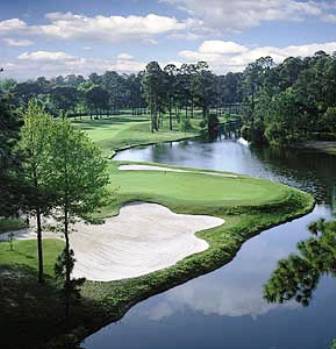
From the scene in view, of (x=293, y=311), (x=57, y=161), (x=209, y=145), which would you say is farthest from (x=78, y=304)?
(x=209, y=145)

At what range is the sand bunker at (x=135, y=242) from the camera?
113 feet

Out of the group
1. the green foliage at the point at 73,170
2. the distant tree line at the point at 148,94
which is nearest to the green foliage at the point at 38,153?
the green foliage at the point at 73,170

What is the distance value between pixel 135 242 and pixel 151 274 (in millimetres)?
6138

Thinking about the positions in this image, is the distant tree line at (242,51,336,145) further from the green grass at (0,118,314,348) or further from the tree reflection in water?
the tree reflection in water

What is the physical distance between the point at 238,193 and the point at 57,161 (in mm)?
28121

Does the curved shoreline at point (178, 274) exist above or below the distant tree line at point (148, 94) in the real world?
below

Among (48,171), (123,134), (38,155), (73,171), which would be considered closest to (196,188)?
(73,171)

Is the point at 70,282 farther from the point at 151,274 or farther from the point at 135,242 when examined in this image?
the point at 135,242

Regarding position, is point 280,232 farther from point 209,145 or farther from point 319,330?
point 209,145

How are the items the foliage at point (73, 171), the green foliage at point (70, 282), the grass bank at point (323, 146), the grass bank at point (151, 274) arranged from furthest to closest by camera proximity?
A: the grass bank at point (323, 146)
the foliage at point (73, 171)
the green foliage at point (70, 282)
the grass bank at point (151, 274)

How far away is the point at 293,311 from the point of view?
97.2ft

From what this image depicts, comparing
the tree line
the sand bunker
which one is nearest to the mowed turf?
the sand bunker

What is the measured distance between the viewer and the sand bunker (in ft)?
113

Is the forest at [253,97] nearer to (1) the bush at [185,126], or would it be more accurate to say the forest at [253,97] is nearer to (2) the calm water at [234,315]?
(1) the bush at [185,126]
